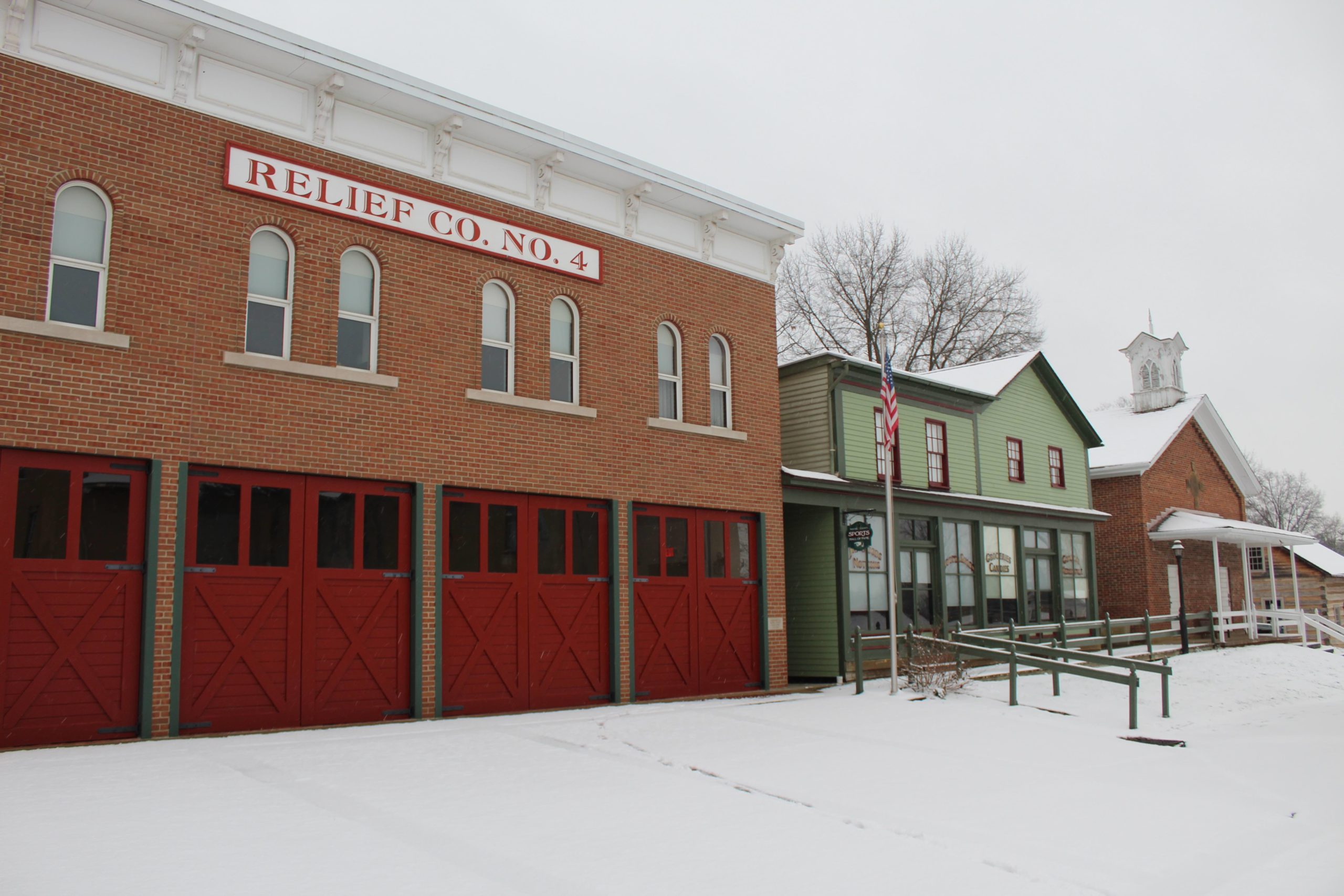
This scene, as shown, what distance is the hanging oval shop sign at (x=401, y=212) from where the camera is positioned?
1324cm

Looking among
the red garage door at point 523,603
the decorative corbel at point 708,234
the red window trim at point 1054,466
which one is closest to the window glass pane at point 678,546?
the red garage door at point 523,603

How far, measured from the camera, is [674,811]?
8898 millimetres

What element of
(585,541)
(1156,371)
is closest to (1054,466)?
(1156,371)

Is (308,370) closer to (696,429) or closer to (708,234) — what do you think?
(696,429)

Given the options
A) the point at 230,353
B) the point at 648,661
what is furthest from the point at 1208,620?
the point at 230,353

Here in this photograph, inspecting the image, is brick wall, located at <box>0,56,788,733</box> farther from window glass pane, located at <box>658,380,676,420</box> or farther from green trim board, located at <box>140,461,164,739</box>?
window glass pane, located at <box>658,380,676,420</box>

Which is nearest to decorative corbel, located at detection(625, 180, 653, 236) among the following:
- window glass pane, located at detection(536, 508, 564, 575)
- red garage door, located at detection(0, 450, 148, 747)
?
window glass pane, located at detection(536, 508, 564, 575)

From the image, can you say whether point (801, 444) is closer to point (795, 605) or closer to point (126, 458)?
point (795, 605)

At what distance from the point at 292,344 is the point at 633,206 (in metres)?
6.32

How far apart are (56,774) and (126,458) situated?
386 cm

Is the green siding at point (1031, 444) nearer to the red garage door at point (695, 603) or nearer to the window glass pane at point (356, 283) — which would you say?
the red garage door at point (695, 603)

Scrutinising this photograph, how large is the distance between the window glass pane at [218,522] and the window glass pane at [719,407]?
8.49 m

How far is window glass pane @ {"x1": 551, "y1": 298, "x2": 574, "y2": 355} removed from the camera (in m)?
16.4

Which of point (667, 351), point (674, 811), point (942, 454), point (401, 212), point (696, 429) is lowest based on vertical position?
point (674, 811)
